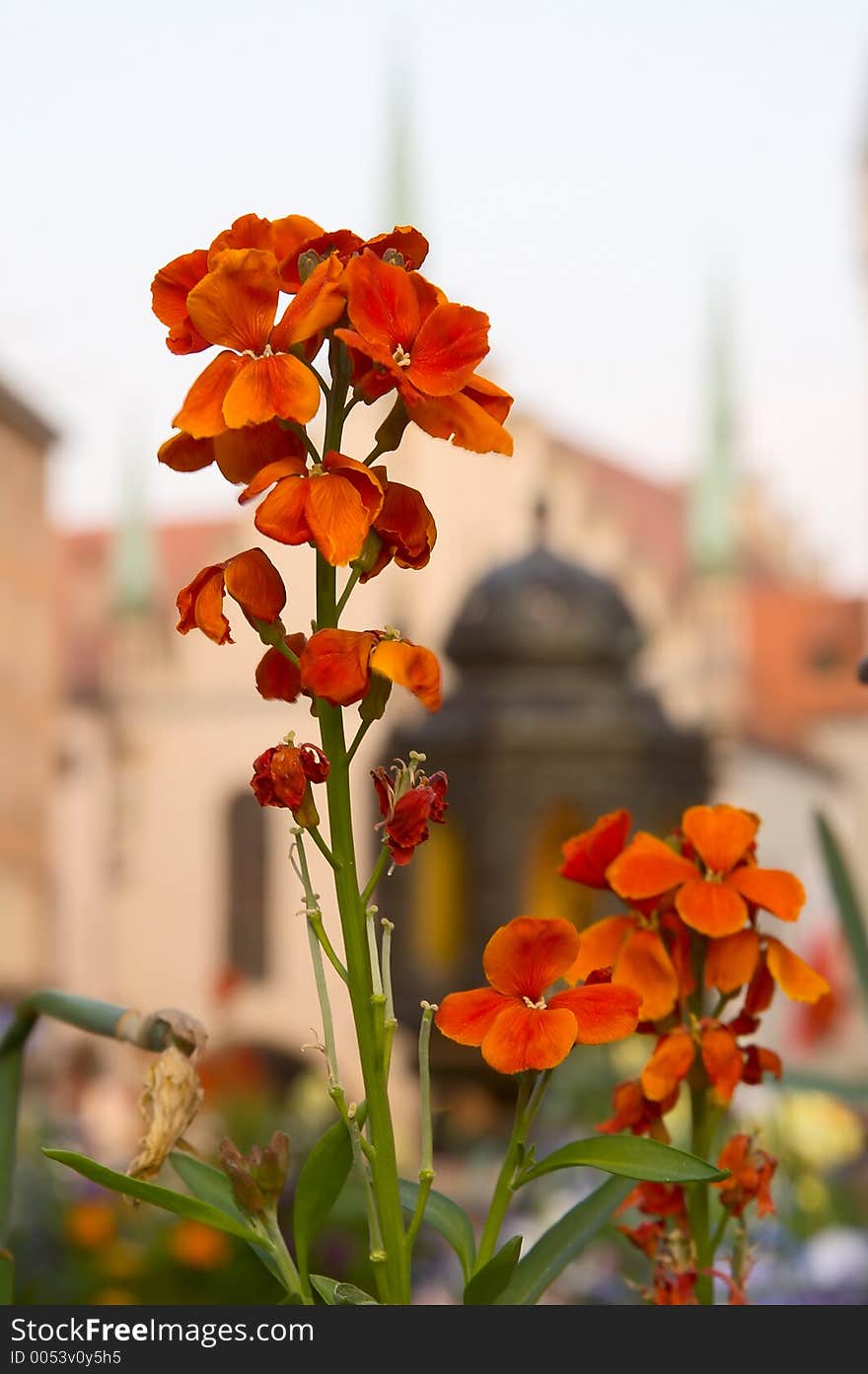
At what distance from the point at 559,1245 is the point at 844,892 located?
224mm

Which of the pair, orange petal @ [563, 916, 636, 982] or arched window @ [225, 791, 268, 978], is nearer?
orange petal @ [563, 916, 636, 982]

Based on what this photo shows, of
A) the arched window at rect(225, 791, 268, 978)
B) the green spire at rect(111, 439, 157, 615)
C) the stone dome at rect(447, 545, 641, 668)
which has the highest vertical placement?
the green spire at rect(111, 439, 157, 615)

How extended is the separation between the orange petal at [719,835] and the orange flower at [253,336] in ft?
0.40

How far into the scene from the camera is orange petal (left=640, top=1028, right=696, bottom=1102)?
384mm

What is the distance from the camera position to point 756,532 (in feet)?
67.2

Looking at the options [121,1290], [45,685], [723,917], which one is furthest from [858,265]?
[723,917]

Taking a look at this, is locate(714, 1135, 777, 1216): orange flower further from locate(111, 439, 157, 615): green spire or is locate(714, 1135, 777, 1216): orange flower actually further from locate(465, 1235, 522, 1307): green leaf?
locate(111, 439, 157, 615): green spire

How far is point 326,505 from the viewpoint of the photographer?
12.1 inches

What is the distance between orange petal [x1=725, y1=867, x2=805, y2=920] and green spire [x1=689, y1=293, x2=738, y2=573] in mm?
15468

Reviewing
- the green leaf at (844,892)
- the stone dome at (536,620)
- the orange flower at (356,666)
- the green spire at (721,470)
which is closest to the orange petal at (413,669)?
the orange flower at (356,666)

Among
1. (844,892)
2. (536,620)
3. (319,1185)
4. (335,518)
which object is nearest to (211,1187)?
(319,1185)

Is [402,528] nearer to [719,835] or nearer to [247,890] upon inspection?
[719,835]

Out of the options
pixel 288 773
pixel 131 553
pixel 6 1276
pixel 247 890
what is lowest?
pixel 247 890

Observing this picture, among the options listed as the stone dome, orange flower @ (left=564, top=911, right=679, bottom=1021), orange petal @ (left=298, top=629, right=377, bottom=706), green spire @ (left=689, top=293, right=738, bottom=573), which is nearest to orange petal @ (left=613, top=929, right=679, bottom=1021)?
orange flower @ (left=564, top=911, right=679, bottom=1021)
